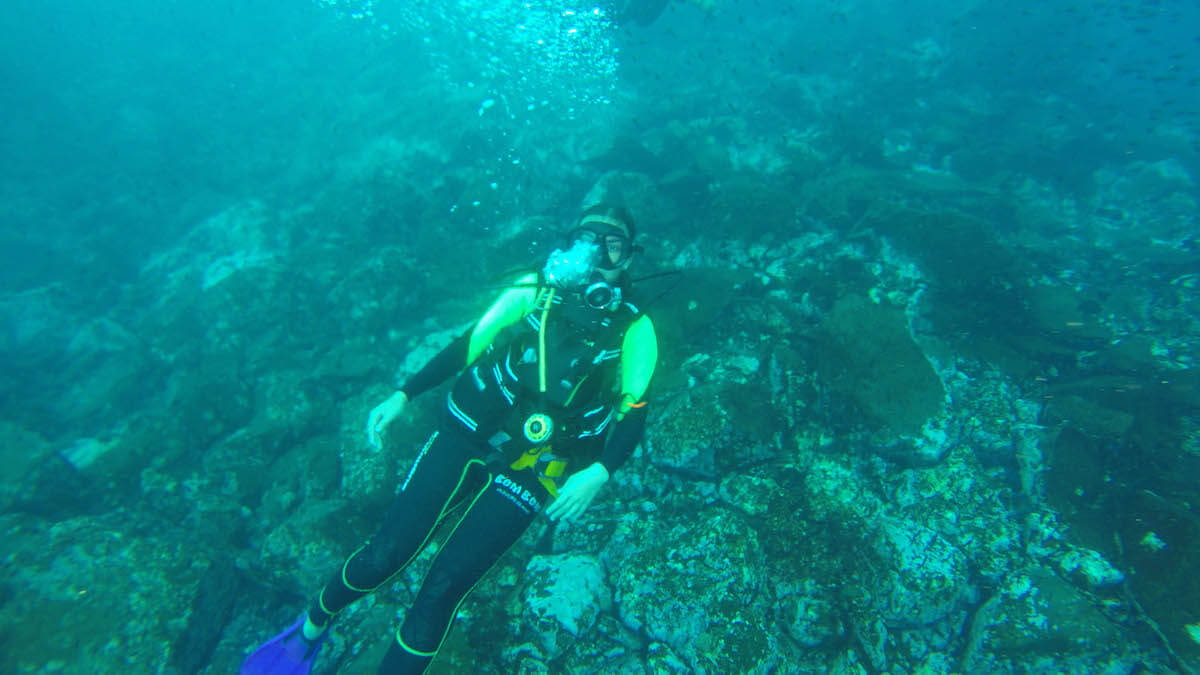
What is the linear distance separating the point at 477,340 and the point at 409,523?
54.5 inches

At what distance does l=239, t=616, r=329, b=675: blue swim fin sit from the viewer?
3.47 metres

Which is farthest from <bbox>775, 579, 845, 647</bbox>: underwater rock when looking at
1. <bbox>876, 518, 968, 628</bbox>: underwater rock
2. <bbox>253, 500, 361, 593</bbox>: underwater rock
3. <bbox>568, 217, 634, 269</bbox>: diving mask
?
<bbox>253, 500, 361, 593</bbox>: underwater rock

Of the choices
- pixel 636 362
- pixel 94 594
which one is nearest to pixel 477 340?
pixel 636 362

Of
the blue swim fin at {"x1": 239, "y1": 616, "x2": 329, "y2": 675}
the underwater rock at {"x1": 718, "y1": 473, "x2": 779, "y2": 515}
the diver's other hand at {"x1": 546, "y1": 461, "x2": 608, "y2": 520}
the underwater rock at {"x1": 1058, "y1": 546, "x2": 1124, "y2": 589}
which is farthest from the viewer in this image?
the underwater rock at {"x1": 718, "y1": 473, "x2": 779, "y2": 515}

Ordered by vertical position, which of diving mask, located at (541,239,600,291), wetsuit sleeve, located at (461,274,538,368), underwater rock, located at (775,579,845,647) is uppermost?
→ diving mask, located at (541,239,600,291)

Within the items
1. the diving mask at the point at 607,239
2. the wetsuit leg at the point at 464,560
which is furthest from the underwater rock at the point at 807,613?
the diving mask at the point at 607,239

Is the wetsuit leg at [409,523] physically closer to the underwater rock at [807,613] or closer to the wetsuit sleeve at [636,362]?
the wetsuit sleeve at [636,362]

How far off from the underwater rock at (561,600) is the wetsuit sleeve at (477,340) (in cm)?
186

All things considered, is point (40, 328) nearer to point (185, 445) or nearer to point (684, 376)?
point (185, 445)

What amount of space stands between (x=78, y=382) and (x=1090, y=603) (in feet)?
49.9

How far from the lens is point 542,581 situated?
12.4 feet

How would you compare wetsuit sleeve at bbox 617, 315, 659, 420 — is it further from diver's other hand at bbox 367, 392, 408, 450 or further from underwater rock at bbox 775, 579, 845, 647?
underwater rock at bbox 775, 579, 845, 647

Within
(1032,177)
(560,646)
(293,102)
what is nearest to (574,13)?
(293,102)

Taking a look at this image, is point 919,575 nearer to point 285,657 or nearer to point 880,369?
point 880,369
